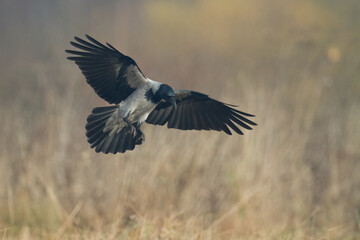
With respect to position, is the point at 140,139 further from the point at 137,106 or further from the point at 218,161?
the point at 218,161

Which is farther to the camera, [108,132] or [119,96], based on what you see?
[119,96]

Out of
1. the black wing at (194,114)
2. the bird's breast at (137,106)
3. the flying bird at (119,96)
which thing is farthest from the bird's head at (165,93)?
the black wing at (194,114)

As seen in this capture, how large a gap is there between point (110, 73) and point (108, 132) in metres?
0.40

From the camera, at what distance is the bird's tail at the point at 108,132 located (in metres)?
4.81

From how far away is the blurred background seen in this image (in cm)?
622

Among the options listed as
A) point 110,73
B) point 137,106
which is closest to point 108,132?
point 137,106

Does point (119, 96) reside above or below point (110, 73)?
below

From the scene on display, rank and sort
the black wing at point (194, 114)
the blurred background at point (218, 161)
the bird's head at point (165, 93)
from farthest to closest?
the blurred background at point (218, 161) < the black wing at point (194, 114) < the bird's head at point (165, 93)

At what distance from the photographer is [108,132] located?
4867 millimetres

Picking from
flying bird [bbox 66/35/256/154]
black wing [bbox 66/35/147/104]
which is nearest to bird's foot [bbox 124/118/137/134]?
flying bird [bbox 66/35/256/154]

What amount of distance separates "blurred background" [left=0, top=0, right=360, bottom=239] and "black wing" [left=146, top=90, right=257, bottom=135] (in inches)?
27.1

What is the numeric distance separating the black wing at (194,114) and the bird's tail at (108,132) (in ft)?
1.08

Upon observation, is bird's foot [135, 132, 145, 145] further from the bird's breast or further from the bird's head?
the bird's head

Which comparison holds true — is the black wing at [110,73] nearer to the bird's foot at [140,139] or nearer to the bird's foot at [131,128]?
the bird's foot at [131,128]
